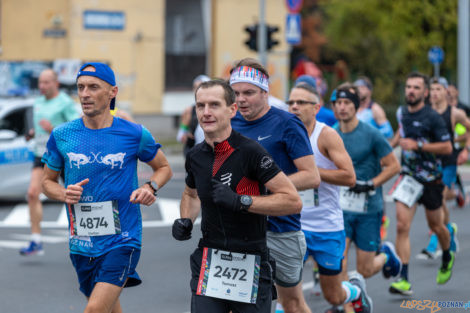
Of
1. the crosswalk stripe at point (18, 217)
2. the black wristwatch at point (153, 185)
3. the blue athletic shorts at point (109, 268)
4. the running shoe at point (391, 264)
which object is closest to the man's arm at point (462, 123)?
the running shoe at point (391, 264)

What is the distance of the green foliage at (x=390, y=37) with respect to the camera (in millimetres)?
30609

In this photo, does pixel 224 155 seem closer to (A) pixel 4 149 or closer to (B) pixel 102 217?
(B) pixel 102 217

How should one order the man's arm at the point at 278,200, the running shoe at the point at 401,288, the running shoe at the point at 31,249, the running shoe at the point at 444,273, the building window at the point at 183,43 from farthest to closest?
the building window at the point at 183,43
the running shoe at the point at 31,249
the running shoe at the point at 444,273
the running shoe at the point at 401,288
the man's arm at the point at 278,200

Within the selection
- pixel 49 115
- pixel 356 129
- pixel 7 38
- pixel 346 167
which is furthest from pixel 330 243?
pixel 7 38

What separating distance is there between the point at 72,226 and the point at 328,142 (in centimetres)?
205

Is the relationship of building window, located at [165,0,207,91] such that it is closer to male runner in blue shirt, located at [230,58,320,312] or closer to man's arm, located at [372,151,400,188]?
man's arm, located at [372,151,400,188]

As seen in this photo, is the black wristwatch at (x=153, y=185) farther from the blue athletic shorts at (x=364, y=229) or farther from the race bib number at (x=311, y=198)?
the blue athletic shorts at (x=364, y=229)

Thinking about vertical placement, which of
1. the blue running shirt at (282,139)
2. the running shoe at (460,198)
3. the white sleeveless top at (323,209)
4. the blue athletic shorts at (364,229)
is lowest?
the running shoe at (460,198)

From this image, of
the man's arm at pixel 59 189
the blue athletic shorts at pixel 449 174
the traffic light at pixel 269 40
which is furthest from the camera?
the traffic light at pixel 269 40

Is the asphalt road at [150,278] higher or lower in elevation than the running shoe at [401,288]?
lower

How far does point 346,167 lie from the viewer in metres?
6.14

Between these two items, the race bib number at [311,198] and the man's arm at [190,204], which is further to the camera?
the race bib number at [311,198]

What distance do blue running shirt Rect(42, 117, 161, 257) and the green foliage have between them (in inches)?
1047

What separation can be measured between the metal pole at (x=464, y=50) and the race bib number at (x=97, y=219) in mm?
19977
